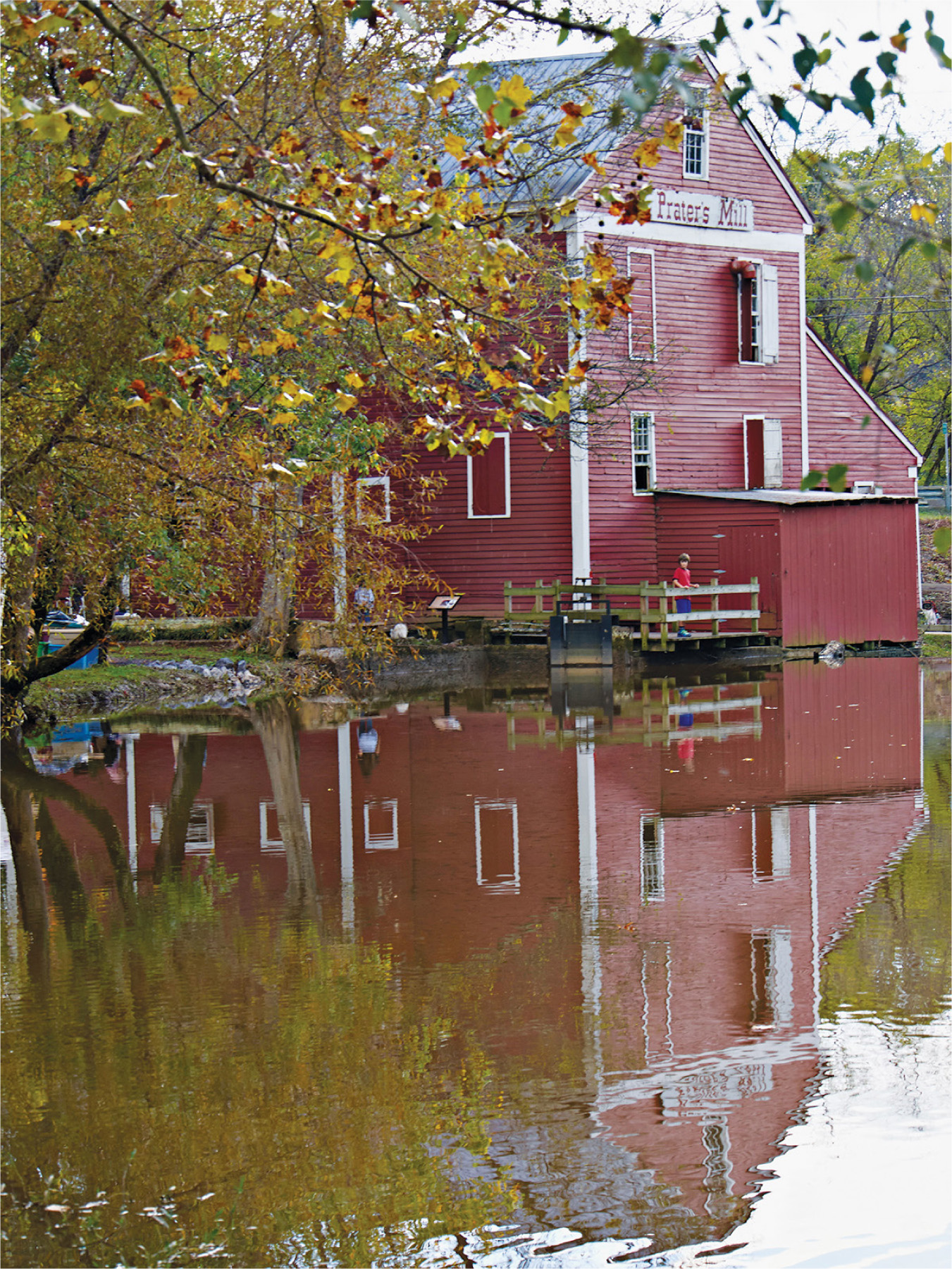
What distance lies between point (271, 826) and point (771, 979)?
5.54 m

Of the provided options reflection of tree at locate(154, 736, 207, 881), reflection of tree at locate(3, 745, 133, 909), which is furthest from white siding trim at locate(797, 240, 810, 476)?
reflection of tree at locate(3, 745, 133, 909)

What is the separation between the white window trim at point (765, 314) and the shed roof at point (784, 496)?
116 inches

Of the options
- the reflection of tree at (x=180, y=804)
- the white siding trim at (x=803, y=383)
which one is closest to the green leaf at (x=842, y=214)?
the reflection of tree at (x=180, y=804)

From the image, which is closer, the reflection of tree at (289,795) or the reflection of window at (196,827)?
the reflection of tree at (289,795)

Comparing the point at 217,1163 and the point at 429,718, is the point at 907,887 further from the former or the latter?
the point at 429,718

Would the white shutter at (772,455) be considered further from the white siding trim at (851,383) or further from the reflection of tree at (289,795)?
the reflection of tree at (289,795)

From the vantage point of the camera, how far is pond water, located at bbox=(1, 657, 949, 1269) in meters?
4.75

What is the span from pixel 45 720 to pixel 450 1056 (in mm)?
14183

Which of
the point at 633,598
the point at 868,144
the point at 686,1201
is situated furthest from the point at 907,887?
the point at 868,144

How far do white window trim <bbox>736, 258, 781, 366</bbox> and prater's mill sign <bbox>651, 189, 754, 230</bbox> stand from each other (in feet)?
3.06

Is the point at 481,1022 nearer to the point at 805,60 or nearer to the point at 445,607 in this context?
the point at 805,60

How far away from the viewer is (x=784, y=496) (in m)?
29.1

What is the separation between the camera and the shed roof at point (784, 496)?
92.5 ft

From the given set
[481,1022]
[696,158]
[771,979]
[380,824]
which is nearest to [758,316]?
[696,158]
